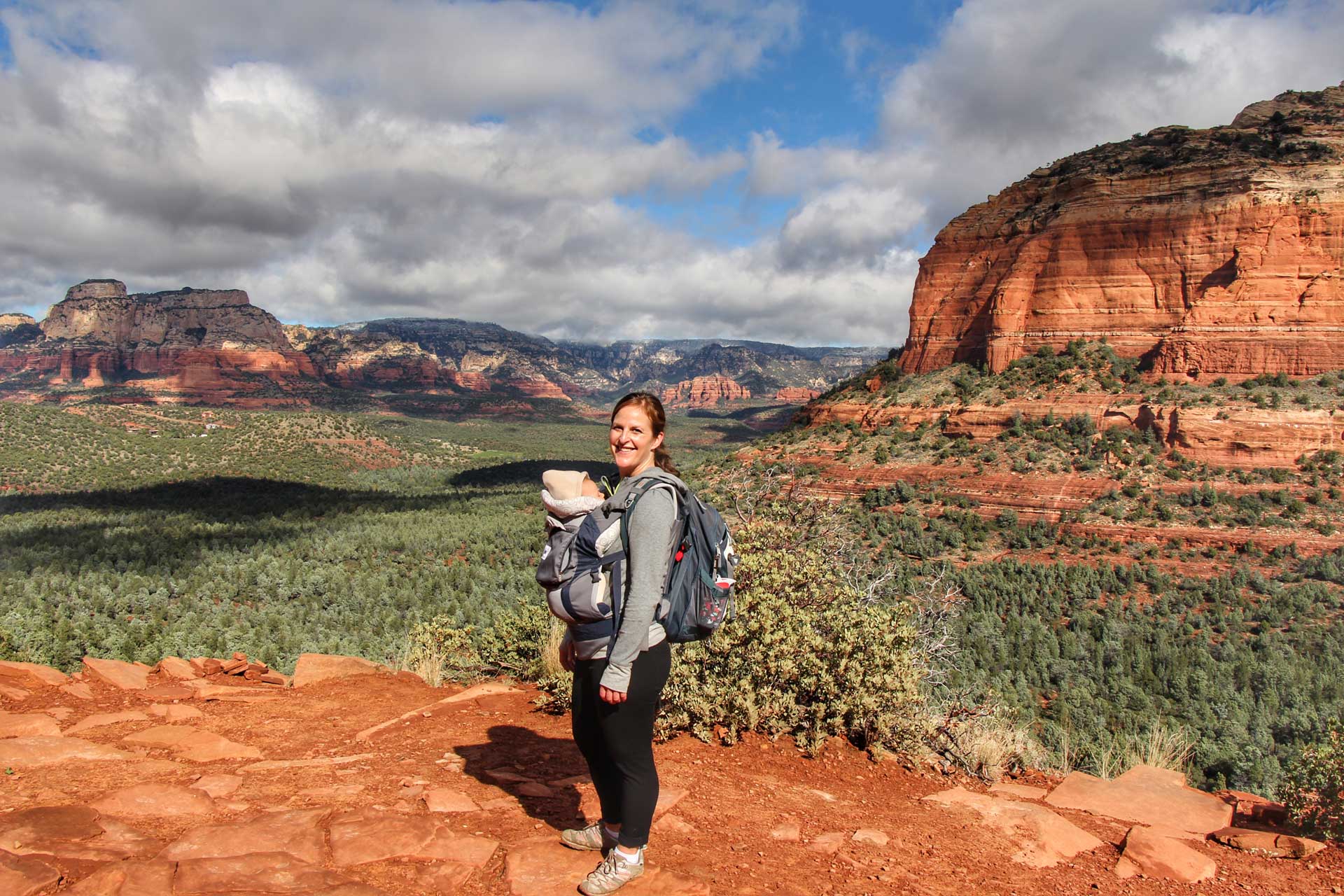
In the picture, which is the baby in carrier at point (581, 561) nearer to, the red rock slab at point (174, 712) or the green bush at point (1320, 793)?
the red rock slab at point (174, 712)

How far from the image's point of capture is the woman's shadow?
12.8 feet

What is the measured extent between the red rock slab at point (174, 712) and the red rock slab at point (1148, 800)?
6.26m

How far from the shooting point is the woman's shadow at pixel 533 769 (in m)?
3.89

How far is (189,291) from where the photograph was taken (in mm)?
164000

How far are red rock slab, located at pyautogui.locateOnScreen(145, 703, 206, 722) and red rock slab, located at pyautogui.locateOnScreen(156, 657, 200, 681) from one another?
1193 mm

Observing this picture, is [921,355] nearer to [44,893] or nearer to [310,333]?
[44,893]

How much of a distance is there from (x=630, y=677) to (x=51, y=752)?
378 centimetres

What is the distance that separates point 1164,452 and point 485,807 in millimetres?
31834

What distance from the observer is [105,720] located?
196 inches

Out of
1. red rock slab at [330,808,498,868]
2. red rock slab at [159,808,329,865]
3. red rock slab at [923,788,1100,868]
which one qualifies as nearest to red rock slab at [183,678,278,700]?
red rock slab at [159,808,329,865]

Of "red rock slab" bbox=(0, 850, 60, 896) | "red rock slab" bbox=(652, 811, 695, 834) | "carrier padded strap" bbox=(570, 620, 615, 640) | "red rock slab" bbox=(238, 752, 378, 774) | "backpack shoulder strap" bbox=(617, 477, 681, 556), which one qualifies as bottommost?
"red rock slab" bbox=(652, 811, 695, 834)

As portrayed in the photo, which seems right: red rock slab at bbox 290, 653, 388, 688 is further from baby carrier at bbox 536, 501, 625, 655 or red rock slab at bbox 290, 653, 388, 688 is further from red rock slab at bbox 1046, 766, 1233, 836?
red rock slab at bbox 1046, 766, 1233, 836

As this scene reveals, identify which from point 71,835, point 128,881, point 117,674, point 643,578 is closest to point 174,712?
point 117,674

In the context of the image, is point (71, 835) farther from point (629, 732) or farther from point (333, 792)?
point (629, 732)
